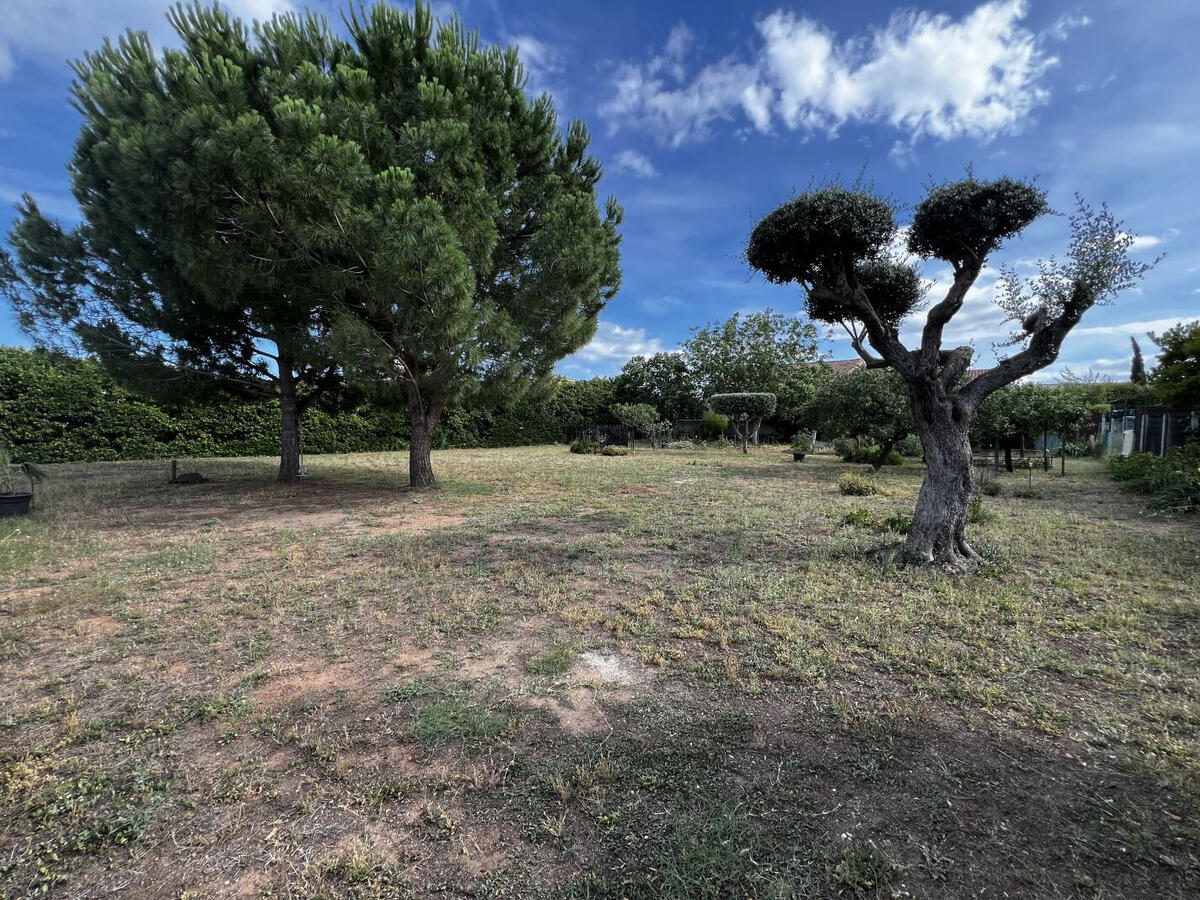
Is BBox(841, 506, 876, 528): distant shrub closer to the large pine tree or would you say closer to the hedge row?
the large pine tree

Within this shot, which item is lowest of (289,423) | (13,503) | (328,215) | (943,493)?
(13,503)

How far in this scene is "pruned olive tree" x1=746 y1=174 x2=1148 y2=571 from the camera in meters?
3.69

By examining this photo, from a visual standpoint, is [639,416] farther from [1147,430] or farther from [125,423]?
[125,423]

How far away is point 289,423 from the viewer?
8.91m

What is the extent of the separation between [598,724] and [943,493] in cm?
350

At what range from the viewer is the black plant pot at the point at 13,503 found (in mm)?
5699

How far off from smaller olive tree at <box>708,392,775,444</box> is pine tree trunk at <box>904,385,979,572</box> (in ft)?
47.9

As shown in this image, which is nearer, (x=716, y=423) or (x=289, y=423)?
(x=289, y=423)

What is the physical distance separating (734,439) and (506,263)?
1570 cm

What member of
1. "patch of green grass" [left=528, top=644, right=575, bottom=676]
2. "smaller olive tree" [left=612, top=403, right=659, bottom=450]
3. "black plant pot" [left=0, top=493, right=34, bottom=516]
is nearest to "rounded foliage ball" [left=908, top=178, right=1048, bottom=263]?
"patch of green grass" [left=528, top=644, right=575, bottom=676]

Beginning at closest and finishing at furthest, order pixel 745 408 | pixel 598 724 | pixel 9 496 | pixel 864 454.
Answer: pixel 598 724 → pixel 9 496 → pixel 864 454 → pixel 745 408

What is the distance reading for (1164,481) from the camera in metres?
7.21

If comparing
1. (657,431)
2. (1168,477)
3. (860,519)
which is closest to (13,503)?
(860,519)

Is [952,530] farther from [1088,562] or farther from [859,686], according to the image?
[859,686]
